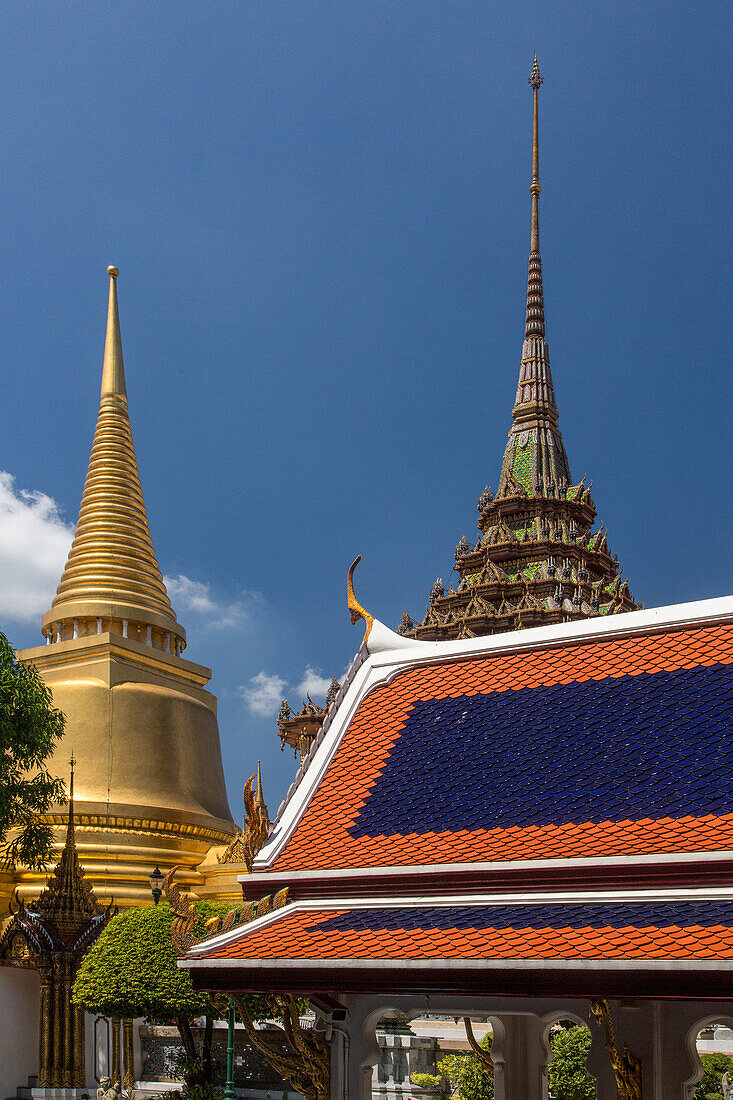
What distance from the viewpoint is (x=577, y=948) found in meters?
7.12

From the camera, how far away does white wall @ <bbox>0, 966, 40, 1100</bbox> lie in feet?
65.9

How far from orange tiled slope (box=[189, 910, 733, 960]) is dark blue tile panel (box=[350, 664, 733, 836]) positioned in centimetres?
138

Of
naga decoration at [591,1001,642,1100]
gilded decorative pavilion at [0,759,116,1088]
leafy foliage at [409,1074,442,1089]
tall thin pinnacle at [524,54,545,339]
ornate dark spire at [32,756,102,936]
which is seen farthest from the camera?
tall thin pinnacle at [524,54,545,339]

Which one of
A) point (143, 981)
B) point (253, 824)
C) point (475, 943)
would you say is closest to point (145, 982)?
point (143, 981)

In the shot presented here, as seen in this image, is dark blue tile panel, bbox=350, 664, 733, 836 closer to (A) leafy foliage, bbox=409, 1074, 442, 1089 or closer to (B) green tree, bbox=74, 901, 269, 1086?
(A) leafy foliage, bbox=409, 1074, 442, 1089

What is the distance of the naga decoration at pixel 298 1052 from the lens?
29.0 feet

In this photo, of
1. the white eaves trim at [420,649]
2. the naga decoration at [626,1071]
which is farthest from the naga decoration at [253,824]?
the naga decoration at [626,1071]

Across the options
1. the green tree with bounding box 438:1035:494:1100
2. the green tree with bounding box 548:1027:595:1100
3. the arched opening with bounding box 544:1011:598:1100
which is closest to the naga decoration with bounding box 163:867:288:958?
the green tree with bounding box 438:1035:494:1100

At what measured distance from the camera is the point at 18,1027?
67.1 ft

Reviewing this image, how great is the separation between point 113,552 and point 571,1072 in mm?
19138

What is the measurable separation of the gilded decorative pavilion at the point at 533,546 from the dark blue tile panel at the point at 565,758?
69.1ft

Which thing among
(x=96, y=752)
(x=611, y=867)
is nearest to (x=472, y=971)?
(x=611, y=867)

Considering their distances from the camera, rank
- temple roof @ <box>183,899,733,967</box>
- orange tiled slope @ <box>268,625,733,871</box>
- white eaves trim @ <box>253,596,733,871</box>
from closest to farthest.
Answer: temple roof @ <box>183,899,733,967</box>
orange tiled slope @ <box>268,625,733,871</box>
white eaves trim @ <box>253,596,733,871</box>

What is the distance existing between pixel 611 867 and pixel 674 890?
1.48 ft
